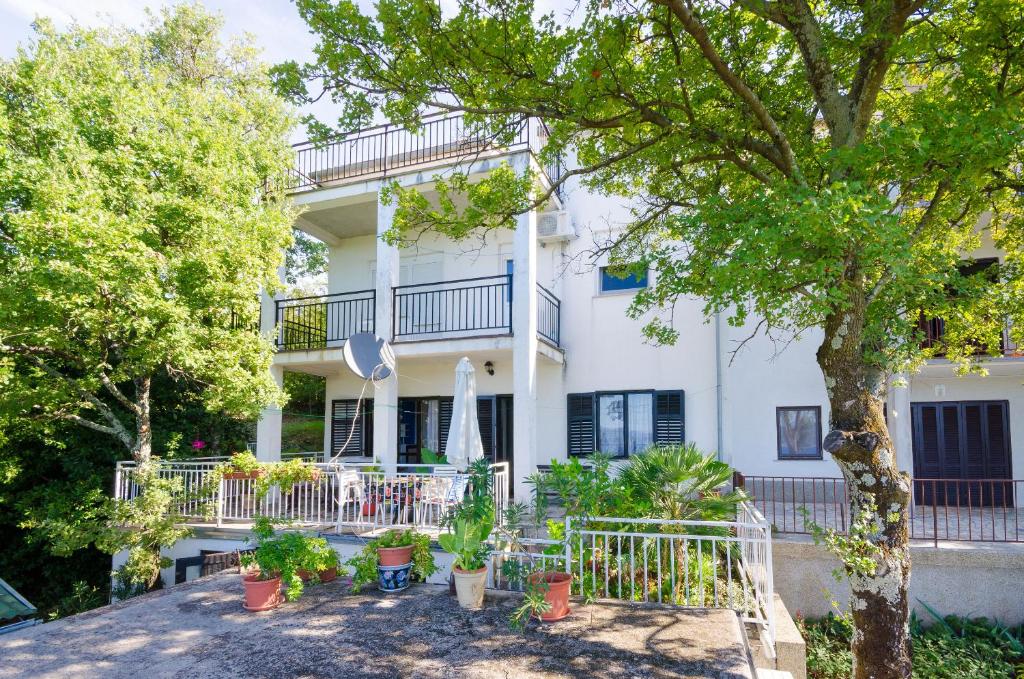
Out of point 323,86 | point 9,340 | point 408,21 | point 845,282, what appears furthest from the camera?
point 9,340

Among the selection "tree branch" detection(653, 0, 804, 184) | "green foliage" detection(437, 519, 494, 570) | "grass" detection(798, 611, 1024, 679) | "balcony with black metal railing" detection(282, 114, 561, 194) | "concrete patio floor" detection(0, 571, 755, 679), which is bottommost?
"grass" detection(798, 611, 1024, 679)

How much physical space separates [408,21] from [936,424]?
1290cm

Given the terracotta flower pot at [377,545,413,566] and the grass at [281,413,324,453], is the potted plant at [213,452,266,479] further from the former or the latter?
the grass at [281,413,324,453]

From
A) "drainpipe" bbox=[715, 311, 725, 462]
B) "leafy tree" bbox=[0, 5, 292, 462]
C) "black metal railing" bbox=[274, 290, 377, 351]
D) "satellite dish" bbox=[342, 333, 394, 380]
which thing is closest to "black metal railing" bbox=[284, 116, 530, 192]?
"leafy tree" bbox=[0, 5, 292, 462]

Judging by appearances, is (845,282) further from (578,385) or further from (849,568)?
(578,385)

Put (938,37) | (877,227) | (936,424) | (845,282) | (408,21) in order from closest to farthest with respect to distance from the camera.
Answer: (877,227) < (845,282) < (938,37) < (408,21) < (936,424)

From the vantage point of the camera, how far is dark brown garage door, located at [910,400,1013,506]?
1177 centimetres

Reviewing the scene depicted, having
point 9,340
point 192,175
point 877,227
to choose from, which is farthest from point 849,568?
point 9,340

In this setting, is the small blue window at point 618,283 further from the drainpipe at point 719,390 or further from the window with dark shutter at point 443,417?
the window with dark shutter at point 443,417

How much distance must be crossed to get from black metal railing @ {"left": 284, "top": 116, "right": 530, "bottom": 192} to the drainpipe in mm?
5820

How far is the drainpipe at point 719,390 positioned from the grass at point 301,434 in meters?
13.7

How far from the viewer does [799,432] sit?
39.5 ft

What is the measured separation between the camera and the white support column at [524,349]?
10758 millimetres

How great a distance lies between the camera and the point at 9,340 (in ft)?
29.6
